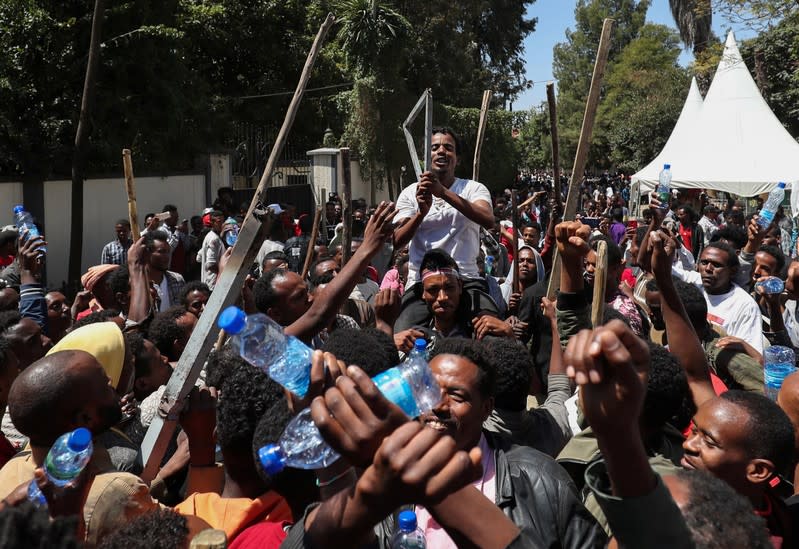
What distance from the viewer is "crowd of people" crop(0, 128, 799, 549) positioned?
1.54 metres

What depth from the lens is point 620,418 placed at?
4.94 ft

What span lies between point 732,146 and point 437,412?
58.0ft

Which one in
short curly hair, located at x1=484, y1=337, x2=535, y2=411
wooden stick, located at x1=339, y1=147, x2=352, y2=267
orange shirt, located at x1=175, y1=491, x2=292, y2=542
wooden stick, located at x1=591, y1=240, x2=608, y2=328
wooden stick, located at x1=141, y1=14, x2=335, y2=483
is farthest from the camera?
wooden stick, located at x1=339, y1=147, x2=352, y2=267

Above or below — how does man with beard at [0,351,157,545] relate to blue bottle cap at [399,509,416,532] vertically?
above

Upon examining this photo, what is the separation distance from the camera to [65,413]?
8.32 ft

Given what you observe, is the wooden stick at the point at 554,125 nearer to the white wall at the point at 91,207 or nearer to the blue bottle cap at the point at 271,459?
the blue bottle cap at the point at 271,459

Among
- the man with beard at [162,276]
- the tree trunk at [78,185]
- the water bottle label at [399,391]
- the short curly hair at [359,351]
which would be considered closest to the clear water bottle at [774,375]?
the short curly hair at [359,351]

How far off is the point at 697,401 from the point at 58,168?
41.6ft

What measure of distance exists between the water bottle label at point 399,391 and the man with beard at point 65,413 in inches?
36.7

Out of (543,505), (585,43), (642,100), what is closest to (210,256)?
(543,505)

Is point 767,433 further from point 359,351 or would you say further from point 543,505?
point 359,351

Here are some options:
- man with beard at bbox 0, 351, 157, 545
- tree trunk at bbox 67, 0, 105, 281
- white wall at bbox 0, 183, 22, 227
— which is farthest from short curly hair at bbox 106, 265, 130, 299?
white wall at bbox 0, 183, 22, 227

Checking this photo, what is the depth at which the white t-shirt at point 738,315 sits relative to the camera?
5.17 meters

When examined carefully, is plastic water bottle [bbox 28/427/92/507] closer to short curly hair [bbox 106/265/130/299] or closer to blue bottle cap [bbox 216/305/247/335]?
blue bottle cap [bbox 216/305/247/335]
